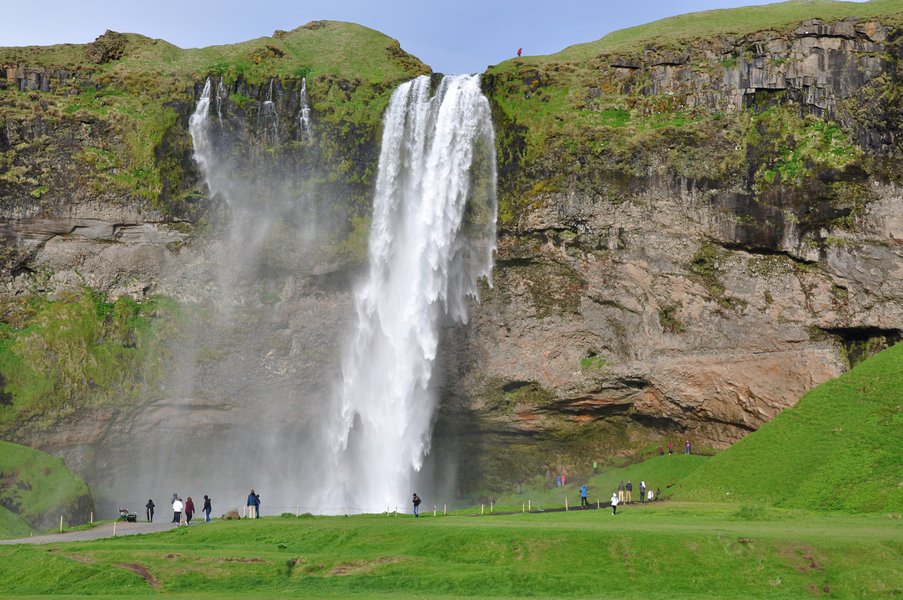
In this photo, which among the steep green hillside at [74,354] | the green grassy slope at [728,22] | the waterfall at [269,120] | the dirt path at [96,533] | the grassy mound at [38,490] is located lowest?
the dirt path at [96,533]

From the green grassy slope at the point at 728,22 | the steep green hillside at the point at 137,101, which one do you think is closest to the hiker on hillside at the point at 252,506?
the steep green hillside at the point at 137,101

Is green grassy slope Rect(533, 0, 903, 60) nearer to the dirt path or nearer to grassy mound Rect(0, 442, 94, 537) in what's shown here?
grassy mound Rect(0, 442, 94, 537)

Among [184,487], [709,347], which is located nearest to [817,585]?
[709,347]

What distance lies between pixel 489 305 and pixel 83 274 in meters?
27.6

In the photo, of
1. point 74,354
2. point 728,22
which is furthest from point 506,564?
point 728,22

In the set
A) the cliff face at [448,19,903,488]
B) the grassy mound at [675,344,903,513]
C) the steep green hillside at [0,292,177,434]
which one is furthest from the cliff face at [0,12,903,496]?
the grassy mound at [675,344,903,513]

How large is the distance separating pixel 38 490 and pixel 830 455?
4199cm

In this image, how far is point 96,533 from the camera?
44219 millimetres

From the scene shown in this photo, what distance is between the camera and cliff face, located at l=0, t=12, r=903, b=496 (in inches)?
2384

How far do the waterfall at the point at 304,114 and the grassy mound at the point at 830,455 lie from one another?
1386 inches

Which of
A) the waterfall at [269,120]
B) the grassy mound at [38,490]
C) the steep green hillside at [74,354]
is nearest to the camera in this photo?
the grassy mound at [38,490]

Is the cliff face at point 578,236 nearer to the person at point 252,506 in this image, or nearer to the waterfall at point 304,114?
the waterfall at point 304,114

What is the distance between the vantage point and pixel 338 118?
2763 inches

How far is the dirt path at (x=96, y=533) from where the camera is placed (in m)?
41.1
